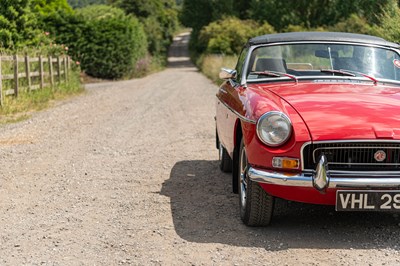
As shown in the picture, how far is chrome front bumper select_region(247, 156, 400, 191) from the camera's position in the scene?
171 inches

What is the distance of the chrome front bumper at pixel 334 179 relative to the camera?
14.3ft

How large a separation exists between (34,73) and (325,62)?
1376cm

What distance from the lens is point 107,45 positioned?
34.1 metres

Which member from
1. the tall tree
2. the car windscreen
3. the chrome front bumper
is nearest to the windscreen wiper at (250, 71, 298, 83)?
the car windscreen

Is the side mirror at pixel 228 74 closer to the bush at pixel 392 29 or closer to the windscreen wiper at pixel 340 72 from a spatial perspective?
the windscreen wiper at pixel 340 72

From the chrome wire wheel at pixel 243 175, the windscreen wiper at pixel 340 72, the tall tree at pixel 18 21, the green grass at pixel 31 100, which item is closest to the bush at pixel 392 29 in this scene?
the windscreen wiper at pixel 340 72

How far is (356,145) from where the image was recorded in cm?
448

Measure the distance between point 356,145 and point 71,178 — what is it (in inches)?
140

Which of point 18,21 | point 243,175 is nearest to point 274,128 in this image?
point 243,175

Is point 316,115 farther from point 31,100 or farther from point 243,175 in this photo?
point 31,100

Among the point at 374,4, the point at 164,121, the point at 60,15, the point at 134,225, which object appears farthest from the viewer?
the point at 374,4

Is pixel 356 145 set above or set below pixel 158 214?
above

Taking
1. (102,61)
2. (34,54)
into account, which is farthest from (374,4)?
(34,54)

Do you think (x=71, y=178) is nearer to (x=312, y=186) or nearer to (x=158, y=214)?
(x=158, y=214)
